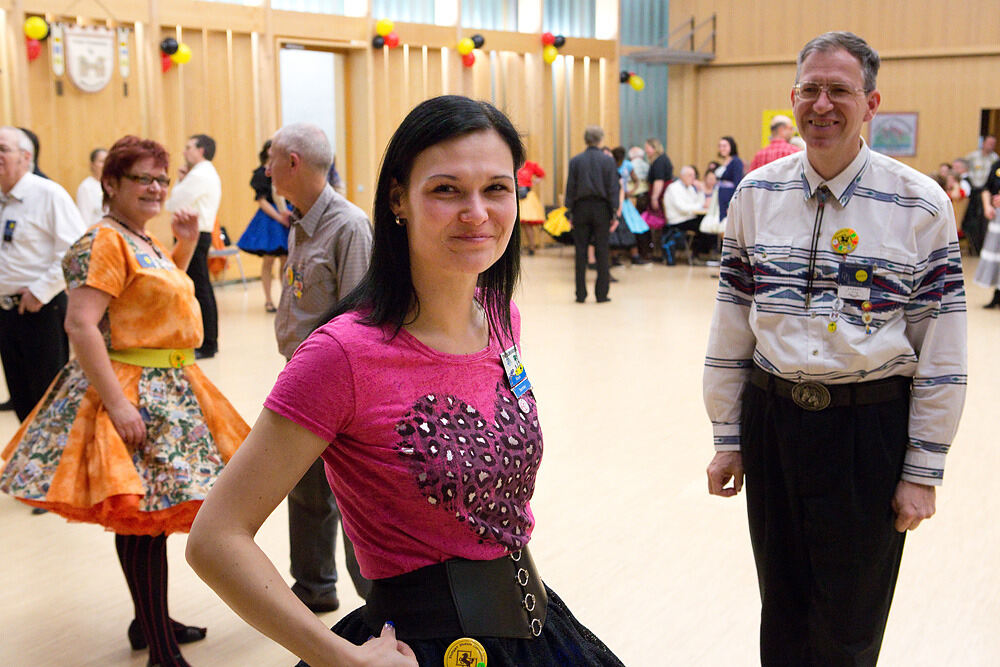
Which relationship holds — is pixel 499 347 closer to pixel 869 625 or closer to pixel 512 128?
pixel 512 128

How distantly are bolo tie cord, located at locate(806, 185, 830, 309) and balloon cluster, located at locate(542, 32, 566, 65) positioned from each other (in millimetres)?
13959

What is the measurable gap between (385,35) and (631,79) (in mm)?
5158

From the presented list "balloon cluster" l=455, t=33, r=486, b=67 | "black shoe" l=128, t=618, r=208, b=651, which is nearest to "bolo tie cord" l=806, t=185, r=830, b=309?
"black shoe" l=128, t=618, r=208, b=651

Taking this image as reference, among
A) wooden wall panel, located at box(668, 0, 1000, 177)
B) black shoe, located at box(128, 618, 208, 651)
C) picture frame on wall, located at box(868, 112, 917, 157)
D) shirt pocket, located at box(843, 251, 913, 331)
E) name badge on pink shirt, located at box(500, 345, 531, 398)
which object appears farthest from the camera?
picture frame on wall, located at box(868, 112, 917, 157)

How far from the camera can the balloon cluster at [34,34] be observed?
9672mm

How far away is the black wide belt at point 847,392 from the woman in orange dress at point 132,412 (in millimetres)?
1618

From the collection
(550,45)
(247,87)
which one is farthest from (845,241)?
(550,45)

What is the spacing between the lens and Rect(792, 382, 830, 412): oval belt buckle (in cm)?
219

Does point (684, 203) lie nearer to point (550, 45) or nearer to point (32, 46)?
point (550, 45)

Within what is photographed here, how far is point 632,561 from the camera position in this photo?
12.1ft

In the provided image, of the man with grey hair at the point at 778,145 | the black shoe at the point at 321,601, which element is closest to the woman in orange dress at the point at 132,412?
the black shoe at the point at 321,601

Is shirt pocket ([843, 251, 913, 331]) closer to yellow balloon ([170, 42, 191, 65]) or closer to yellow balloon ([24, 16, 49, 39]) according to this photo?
yellow balloon ([24, 16, 49, 39])

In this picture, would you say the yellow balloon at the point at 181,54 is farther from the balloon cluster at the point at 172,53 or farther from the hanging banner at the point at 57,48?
the hanging banner at the point at 57,48

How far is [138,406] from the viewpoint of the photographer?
2873 millimetres
